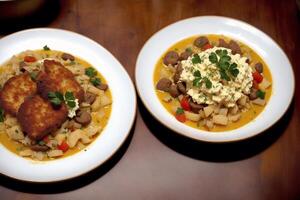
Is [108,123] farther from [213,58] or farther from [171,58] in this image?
[213,58]

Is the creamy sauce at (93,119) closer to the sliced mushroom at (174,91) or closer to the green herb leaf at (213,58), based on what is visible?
the sliced mushroom at (174,91)

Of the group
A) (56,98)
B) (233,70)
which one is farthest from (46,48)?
(233,70)

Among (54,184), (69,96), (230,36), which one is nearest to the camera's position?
(54,184)

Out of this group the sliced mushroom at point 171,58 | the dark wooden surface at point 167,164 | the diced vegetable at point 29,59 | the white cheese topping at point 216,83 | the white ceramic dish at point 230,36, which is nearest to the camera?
the dark wooden surface at point 167,164

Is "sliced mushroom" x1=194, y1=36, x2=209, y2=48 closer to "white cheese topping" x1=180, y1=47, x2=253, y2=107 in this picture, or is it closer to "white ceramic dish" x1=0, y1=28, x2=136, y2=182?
"white cheese topping" x1=180, y1=47, x2=253, y2=107

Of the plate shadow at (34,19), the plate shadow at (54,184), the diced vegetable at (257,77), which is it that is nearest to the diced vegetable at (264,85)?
the diced vegetable at (257,77)

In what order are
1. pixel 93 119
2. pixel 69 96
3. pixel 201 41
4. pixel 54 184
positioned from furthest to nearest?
pixel 201 41
pixel 93 119
pixel 69 96
pixel 54 184
